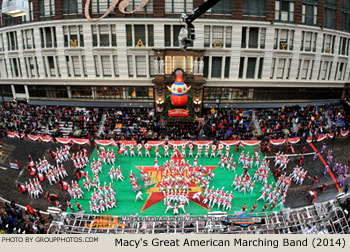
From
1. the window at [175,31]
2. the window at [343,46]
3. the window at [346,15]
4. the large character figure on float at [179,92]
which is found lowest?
the large character figure on float at [179,92]

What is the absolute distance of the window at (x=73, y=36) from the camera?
31769mm

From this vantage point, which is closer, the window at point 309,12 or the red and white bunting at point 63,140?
the red and white bunting at point 63,140

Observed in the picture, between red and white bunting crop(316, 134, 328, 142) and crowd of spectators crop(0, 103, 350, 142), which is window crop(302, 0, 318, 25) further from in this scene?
red and white bunting crop(316, 134, 328, 142)

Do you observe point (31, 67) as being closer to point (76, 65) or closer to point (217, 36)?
point (76, 65)

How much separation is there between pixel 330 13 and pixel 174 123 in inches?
1092

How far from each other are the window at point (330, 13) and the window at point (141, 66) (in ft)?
87.8

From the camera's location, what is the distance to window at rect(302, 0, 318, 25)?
31.5 meters

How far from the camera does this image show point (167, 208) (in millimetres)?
18562

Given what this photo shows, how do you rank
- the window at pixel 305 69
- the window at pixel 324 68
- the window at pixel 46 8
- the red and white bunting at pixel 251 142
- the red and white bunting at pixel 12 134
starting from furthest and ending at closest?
the window at pixel 324 68
the window at pixel 305 69
the window at pixel 46 8
the red and white bunting at pixel 12 134
the red and white bunting at pixel 251 142

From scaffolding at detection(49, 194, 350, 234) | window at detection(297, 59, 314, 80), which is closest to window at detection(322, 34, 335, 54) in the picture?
window at detection(297, 59, 314, 80)

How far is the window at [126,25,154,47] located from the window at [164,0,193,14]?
3.30 metres

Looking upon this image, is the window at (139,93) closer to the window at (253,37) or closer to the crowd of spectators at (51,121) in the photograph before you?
the crowd of spectators at (51,121)

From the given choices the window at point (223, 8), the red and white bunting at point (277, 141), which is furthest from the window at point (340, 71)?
the window at point (223, 8)

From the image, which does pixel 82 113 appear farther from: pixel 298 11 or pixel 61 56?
pixel 298 11
